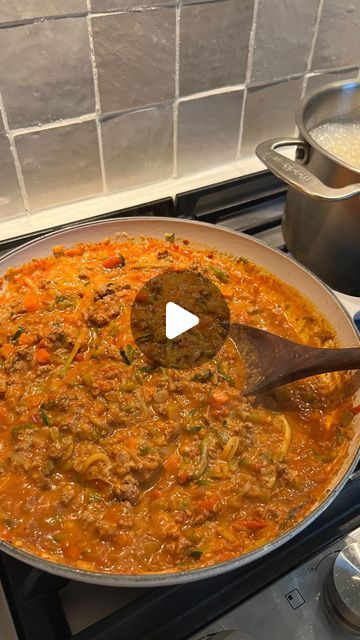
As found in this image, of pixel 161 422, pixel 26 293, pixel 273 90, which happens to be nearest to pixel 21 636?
pixel 161 422

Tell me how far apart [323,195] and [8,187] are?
897 millimetres

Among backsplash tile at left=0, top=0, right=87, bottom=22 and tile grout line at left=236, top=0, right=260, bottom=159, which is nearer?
backsplash tile at left=0, top=0, right=87, bottom=22

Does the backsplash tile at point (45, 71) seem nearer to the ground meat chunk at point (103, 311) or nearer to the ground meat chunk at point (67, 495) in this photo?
the ground meat chunk at point (103, 311)

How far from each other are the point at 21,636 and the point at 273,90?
1706 mm

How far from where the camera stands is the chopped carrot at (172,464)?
105 centimetres

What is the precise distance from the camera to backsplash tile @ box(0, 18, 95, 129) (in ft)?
4.22

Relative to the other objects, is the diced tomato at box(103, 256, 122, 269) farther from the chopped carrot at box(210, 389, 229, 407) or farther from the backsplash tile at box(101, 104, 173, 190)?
the chopped carrot at box(210, 389, 229, 407)

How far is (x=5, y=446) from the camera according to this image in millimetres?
1083

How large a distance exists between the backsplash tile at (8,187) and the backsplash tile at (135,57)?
304 millimetres

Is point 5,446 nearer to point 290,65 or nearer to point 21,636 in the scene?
point 21,636

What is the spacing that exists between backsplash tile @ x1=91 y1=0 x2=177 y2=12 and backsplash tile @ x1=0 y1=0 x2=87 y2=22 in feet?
0.11

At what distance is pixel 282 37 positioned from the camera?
5.41ft

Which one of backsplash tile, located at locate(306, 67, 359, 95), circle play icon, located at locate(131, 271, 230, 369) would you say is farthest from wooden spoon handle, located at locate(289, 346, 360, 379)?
backsplash tile, located at locate(306, 67, 359, 95)

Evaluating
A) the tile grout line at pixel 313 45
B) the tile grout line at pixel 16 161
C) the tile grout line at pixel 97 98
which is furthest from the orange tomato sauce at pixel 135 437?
the tile grout line at pixel 313 45
